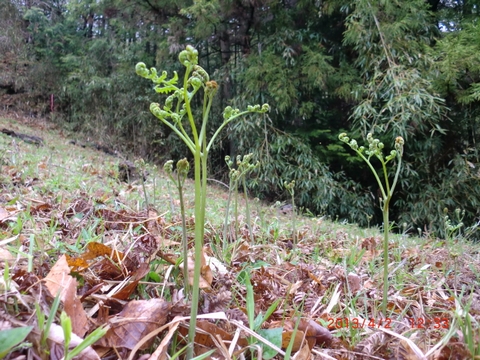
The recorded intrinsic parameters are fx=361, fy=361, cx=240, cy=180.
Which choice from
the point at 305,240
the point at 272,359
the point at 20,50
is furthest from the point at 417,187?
the point at 20,50

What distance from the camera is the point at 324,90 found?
6.31 meters

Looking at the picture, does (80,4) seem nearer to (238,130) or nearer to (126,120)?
(126,120)

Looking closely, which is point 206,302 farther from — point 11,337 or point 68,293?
point 11,337

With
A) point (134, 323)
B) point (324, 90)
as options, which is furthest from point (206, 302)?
point (324, 90)

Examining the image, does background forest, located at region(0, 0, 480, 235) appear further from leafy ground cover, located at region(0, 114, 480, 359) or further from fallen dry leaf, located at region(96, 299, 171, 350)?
fallen dry leaf, located at region(96, 299, 171, 350)

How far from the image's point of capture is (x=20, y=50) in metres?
10.0

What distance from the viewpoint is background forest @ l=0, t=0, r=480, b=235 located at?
523 centimetres
